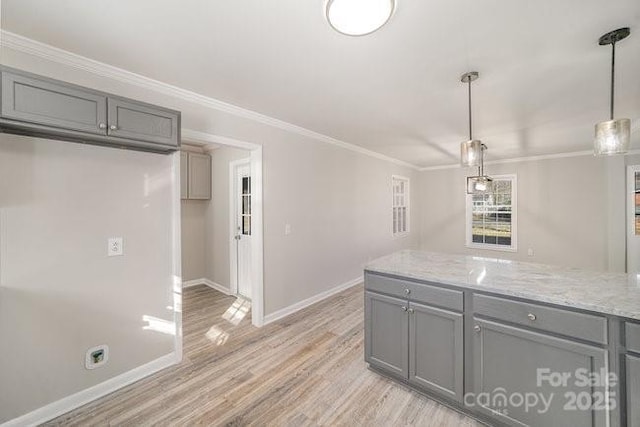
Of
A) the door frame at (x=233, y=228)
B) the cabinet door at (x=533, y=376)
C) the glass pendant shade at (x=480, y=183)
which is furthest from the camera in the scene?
the door frame at (x=233, y=228)

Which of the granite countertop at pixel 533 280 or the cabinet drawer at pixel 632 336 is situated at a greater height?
the granite countertop at pixel 533 280

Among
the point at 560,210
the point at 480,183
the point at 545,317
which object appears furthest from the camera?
the point at 560,210

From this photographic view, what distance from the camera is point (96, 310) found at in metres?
1.95

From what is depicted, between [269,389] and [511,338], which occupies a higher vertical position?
[511,338]

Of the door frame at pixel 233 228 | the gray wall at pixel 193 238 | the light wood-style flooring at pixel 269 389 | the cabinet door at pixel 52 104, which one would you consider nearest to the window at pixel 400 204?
the door frame at pixel 233 228

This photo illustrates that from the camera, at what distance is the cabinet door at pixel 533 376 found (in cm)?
136

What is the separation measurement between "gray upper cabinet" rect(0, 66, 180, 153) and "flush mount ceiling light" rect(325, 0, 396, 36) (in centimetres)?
143

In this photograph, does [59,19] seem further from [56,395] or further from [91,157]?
[56,395]

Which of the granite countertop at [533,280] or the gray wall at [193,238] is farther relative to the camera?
the gray wall at [193,238]

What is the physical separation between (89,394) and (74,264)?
969mm

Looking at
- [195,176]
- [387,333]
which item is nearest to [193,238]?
[195,176]

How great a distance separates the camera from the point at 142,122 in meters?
1.90

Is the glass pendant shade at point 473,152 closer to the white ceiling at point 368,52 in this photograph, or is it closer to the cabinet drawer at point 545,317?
the white ceiling at point 368,52

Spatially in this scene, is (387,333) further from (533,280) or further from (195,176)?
(195,176)
